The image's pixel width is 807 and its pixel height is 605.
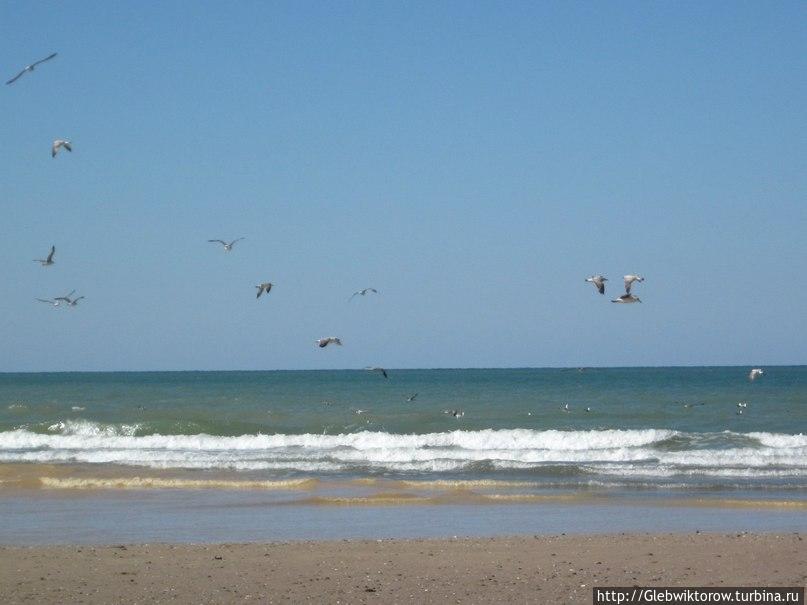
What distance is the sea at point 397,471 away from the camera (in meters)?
15.5

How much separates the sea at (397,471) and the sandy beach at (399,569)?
1468mm

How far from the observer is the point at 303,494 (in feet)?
62.5

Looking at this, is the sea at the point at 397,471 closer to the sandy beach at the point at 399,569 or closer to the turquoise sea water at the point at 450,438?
the turquoise sea water at the point at 450,438

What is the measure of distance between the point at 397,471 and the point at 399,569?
11662 millimetres

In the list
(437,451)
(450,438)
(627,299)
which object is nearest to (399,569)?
(627,299)

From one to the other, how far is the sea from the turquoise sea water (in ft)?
0.33

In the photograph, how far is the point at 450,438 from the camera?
34344 millimetres

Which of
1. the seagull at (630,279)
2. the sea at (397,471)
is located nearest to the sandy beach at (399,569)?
the sea at (397,471)

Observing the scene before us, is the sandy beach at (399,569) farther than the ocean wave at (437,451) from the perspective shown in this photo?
No

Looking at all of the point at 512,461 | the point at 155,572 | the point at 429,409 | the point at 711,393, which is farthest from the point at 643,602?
the point at 711,393

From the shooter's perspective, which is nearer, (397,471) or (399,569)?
(399,569)

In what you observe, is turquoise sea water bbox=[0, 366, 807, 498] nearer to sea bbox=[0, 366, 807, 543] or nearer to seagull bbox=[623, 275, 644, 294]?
sea bbox=[0, 366, 807, 543]

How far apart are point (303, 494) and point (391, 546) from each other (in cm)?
647

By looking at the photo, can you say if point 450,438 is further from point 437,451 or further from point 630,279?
point 630,279
